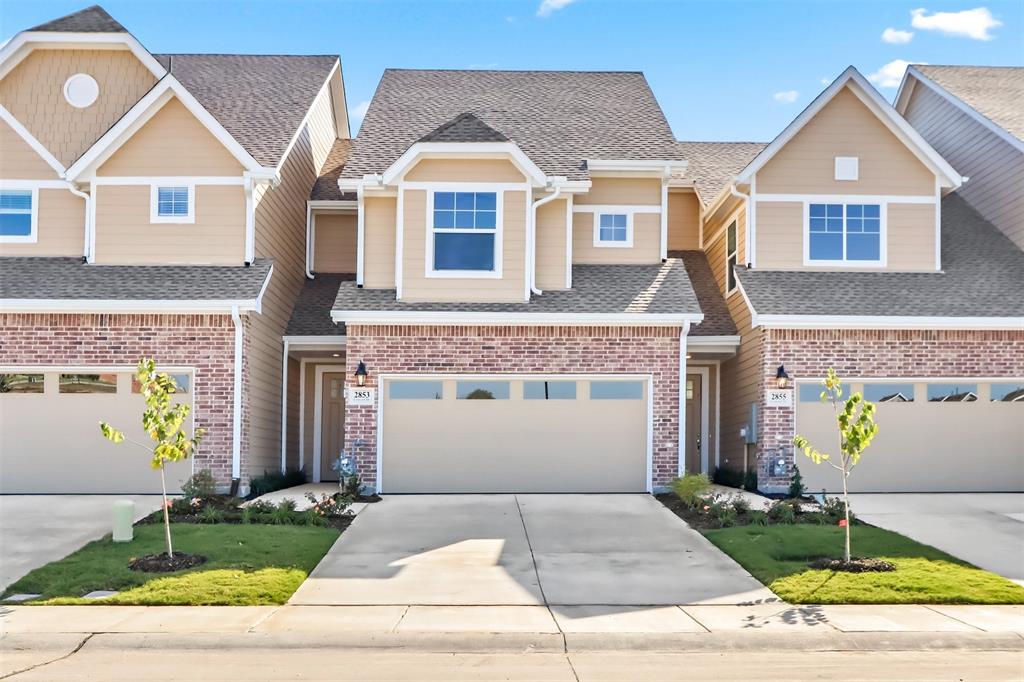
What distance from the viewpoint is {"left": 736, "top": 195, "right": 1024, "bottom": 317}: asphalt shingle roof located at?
19097mm

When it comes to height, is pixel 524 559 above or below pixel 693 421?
below

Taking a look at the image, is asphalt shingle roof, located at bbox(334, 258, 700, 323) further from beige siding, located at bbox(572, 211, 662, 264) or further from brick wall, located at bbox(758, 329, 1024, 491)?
brick wall, located at bbox(758, 329, 1024, 491)

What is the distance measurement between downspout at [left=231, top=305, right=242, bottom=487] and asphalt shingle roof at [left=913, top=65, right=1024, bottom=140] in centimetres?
1603

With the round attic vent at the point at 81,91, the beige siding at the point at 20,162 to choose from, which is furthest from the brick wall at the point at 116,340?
the round attic vent at the point at 81,91

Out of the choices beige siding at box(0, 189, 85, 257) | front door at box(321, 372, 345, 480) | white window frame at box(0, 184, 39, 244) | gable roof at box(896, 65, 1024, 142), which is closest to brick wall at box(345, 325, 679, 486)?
front door at box(321, 372, 345, 480)

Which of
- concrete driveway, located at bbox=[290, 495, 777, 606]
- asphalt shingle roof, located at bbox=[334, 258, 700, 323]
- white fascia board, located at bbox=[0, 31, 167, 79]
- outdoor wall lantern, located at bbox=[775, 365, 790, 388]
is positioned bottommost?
concrete driveway, located at bbox=[290, 495, 777, 606]

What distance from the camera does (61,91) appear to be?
68.6 feet

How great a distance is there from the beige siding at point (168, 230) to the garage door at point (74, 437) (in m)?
2.30

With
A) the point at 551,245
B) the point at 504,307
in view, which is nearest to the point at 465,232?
the point at 504,307

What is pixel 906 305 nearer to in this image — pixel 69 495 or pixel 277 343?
pixel 277 343

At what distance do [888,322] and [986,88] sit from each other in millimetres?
9174

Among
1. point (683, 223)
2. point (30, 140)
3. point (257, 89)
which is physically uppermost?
point (257, 89)

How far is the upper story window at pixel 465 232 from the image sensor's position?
19422 millimetres

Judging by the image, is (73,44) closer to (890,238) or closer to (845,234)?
(845,234)
